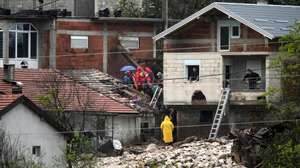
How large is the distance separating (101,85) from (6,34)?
23.4 ft

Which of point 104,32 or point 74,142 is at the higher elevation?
point 104,32

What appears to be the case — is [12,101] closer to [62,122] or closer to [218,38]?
[62,122]

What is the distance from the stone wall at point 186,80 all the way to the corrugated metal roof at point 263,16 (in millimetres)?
1905

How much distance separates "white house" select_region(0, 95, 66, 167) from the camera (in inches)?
1724

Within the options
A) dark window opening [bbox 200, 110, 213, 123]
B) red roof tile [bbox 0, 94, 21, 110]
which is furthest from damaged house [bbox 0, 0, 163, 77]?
red roof tile [bbox 0, 94, 21, 110]

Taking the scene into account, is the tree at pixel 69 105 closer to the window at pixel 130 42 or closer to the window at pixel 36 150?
the window at pixel 36 150

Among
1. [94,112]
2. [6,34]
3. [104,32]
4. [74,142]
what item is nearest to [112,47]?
[104,32]

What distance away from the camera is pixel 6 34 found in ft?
207

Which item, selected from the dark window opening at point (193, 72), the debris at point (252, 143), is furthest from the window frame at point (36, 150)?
the dark window opening at point (193, 72)

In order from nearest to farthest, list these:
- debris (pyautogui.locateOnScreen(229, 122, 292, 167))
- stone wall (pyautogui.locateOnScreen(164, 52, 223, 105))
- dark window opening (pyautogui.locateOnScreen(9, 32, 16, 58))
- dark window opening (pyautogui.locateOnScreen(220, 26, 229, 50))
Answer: debris (pyautogui.locateOnScreen(229, 122, 292, 167)) → stone wall (pyautogui.locateOnScreen(164, 52, 223, 105)) → dark window opening (pyautogui.locateOnScreen(220, 26, 229, 50)) → dark window opening (pyautogui.locateOnScreen(9, 32, 16, 58))

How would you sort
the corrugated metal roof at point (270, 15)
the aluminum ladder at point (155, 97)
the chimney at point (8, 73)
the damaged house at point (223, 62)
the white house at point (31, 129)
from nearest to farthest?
1. the white house at point (31, 129)
2. the chimney at point (8, 73)
3. the damaged house at point (223, 62)
4. the corrugated metal roof at point (270, 15)
5. the aluminum ladder at point (155, 97)

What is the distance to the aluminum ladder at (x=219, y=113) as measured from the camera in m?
54.8

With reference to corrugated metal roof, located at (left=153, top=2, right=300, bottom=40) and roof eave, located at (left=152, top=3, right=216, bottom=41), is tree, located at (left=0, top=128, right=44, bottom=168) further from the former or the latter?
roof eave, located at (left=152, top=3, right=216, bottom=41)

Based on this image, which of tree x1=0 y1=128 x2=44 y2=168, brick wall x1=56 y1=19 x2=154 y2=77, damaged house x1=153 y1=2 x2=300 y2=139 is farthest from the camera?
brick wall x1=56 y1=19 x2=154 y2=77
